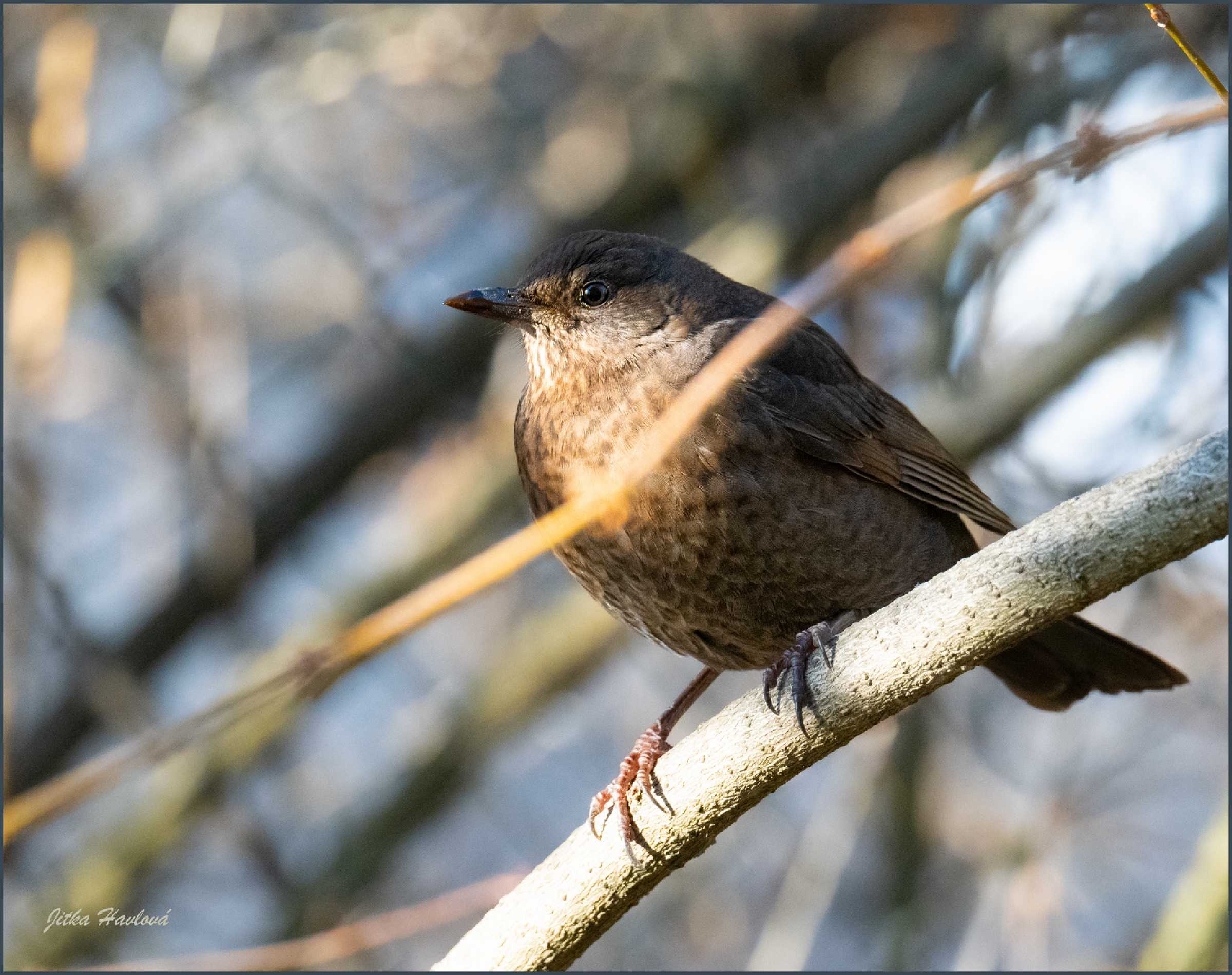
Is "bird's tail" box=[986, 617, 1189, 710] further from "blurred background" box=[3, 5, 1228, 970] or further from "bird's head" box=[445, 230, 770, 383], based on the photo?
"bird's head" box=[445, 230, 770, 383]

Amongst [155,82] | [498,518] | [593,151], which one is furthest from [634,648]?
[155,82]

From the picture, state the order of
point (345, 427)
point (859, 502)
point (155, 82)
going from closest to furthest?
point (859, 502) < point (345, 427) < point (155, 82)

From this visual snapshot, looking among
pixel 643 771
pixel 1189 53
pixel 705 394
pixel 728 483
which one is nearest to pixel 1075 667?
pixel 728 483

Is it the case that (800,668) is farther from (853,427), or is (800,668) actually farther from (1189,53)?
(1189,53)

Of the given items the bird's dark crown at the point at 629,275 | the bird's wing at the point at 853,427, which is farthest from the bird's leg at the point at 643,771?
the bird's dark crown at the point at 629,275

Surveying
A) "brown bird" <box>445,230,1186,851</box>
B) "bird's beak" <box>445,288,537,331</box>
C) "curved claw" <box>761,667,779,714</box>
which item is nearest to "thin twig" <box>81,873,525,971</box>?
"brown bird" <box>445,230,1186,851</box>

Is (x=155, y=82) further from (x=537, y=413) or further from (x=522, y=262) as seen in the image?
(x=537, y=413)

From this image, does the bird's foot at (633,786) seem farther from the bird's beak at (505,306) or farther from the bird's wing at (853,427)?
the bird's beak at (505,306)
